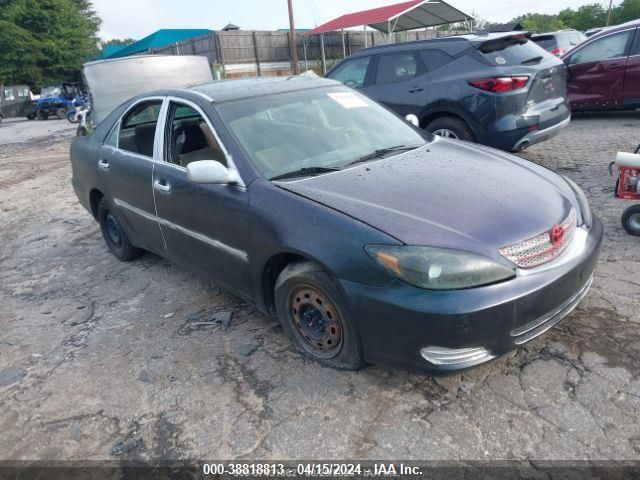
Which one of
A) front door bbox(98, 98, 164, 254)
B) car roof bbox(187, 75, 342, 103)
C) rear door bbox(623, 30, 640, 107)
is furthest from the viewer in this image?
rear door bbox(623, 30, 640, 107)

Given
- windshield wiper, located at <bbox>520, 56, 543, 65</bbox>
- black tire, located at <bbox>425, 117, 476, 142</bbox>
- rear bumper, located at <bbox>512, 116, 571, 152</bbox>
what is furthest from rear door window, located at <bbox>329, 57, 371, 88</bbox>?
rear bumper, located at <bbox>512, 116, 571, 152</bbox>

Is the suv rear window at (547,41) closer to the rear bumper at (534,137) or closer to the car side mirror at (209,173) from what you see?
the rear bumper at (534,137)

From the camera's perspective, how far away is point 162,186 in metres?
3.60

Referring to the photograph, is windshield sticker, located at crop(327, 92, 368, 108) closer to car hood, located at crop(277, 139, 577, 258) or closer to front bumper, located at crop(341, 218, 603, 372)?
car hood, located at crop(277, 139, 577, 258)

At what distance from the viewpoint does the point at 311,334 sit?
111 inches

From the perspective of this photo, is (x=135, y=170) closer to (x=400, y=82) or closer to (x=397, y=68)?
(x=400, y=82)

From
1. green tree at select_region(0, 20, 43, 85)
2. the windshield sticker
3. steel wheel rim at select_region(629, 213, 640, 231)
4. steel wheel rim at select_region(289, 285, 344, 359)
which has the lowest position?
steel wheel rim at select_region(629, 213, 640, 231)

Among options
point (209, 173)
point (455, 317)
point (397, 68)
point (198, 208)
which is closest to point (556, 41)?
point (397, 68)

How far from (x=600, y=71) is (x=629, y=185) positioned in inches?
230

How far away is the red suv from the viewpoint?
8.44 m

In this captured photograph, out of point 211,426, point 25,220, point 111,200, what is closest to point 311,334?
point 211,426

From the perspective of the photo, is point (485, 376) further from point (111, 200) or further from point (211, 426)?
point (111, 200)

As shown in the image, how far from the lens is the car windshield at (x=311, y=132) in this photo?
3.10 metres

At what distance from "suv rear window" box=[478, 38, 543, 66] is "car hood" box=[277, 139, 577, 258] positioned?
324cm
